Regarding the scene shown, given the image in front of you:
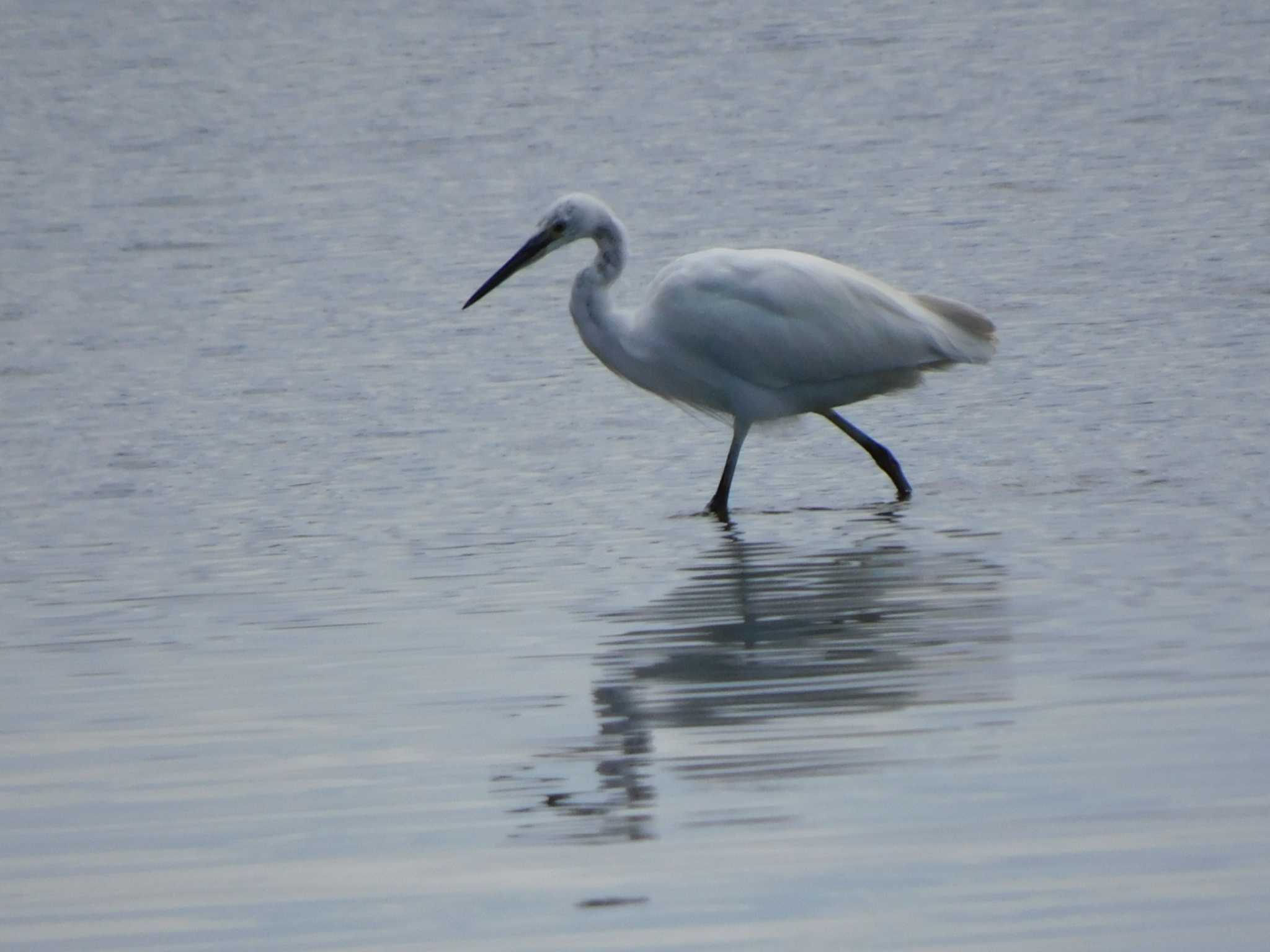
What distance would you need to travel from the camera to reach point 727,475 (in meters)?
9.49

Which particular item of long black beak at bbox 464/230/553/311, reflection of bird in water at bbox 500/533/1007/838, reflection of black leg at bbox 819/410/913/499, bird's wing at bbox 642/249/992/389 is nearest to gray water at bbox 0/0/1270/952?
reflection of bird in water at bbox 500/533/1007/838

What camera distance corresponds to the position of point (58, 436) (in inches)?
449

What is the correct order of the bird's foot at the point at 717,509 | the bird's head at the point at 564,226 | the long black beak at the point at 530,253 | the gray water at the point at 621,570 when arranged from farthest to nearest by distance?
the long black beak at the point at 530,253 → the bird's head at the point at 564,226 → the bird's foot at the point at 717,509 → the gray water at the point at 621,570

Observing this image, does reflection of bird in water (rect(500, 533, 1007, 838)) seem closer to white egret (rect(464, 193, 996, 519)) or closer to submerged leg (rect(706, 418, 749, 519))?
submerged leg (rect(706, 418, 749, 519))

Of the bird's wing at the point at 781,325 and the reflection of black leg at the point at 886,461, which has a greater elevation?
the bird's wing at the point at 781,325

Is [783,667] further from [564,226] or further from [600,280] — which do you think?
[564,226]

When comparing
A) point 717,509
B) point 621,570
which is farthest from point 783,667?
point 717,509

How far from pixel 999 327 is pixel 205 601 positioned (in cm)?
608

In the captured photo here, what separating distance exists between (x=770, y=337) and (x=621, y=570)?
5.84 ft

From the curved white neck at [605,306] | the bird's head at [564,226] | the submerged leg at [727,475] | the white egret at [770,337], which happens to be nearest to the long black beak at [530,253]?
the bird's head at [564,226]

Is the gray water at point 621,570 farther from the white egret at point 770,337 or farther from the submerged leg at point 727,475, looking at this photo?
the white egret at point 770,337

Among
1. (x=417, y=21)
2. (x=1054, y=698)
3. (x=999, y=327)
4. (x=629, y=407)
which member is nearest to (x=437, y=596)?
(x=1054, y=698)

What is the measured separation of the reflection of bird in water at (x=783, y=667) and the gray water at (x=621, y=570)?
2cm

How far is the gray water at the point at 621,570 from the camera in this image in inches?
195
